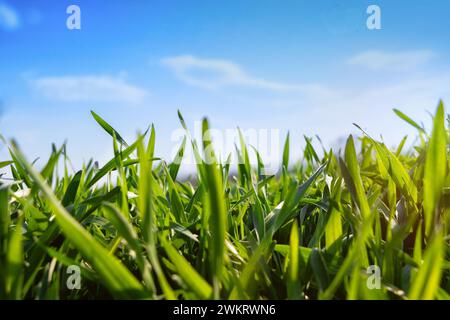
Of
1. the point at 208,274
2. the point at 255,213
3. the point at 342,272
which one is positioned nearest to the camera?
the point at 342,272

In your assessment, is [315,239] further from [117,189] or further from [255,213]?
[117,189]

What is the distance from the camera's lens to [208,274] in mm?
508

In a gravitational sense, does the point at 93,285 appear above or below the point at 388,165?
below

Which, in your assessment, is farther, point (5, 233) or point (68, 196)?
point (68, 196)

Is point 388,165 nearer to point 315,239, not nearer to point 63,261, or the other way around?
point 315,239

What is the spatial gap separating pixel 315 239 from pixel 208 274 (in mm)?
177

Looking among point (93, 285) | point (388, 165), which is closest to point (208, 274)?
point (93, 285)

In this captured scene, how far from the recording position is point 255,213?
0.67 meters

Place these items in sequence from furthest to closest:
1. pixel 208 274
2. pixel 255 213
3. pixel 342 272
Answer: pixel 255 213, pixel 208 274, pixel 342 272
